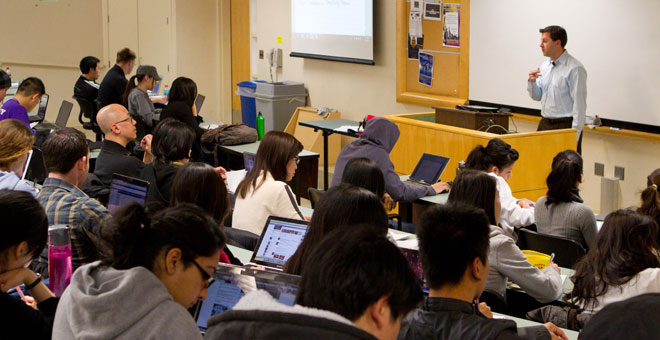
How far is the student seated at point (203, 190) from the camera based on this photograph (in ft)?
10.2

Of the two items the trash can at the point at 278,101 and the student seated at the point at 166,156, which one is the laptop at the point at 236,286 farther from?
the trash can at the point at 278,101

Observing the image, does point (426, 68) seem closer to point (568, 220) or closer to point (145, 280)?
point (568, 220)

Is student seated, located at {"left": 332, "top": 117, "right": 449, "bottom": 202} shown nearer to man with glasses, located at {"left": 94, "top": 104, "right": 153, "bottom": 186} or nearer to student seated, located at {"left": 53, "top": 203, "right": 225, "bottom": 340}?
man with glasses, located at {"left": 94, "top": 104, "right": 153, "bottom": 186}

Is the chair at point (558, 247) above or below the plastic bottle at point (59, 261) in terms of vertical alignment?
below

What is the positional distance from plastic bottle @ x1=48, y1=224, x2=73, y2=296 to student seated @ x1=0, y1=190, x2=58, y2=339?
0.52 meters

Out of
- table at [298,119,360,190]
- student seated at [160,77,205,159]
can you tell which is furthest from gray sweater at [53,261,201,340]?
table at [298,119,360,190]

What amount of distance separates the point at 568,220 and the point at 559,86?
2.56 meters

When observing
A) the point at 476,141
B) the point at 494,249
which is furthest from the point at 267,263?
the point at 476,141

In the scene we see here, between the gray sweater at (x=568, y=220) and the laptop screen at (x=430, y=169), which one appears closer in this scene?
the gray sweater at (x=568, y=220)

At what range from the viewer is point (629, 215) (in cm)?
285

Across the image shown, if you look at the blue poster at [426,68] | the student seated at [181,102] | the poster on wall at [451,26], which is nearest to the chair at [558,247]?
the student seated at [181,102]

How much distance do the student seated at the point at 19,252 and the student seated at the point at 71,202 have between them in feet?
2.35

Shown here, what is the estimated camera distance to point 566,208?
411 centimetres

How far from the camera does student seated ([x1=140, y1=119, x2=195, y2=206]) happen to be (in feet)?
14.3
